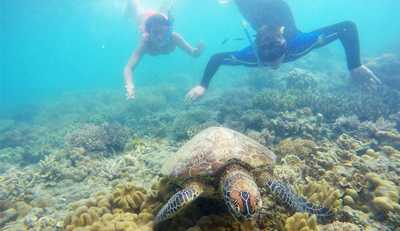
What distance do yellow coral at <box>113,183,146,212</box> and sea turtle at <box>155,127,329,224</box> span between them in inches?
21.4

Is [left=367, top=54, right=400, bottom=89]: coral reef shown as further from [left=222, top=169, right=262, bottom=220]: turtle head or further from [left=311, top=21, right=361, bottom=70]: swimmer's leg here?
[left=222, top=169, right=262, bottom=220]: turtle head

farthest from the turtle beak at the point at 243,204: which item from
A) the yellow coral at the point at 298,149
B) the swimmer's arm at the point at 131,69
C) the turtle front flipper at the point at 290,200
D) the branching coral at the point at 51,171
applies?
the swimmer's arm at the point at 131,69

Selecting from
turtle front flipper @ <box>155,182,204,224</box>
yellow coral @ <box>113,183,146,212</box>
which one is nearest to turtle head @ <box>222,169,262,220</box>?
turtle front flipper @ <box>155,182,204,224</box>

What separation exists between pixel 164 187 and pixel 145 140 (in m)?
4.77

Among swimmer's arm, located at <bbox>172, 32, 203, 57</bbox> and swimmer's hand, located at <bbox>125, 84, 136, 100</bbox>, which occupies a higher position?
swimmer's arm, located at <bbox>172, 32, 203, 57</bbox>

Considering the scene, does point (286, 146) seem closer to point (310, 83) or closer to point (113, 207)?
point (113, 207)

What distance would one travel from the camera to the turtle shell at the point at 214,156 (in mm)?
3395

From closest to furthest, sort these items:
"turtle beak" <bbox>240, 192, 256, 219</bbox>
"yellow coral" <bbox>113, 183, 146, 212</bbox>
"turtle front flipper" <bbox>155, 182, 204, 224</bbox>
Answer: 1. "turtle beak" <bbox>240, 192, 256, 219</bbox>
2. "turtle front flipper" <bbox>155, 182, 204, 224</bbox>
3. "yellow coral" <bbox>113, 183, 146, 212</bbox>

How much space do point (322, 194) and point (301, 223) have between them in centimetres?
107

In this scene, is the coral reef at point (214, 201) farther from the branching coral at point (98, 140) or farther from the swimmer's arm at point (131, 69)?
the swimmer's arm at point (131, 69)

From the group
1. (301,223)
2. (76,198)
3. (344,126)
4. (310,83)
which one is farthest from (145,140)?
(310,83)

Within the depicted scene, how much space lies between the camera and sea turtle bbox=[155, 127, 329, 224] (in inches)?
106

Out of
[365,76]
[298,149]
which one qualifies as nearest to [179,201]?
[298,149]

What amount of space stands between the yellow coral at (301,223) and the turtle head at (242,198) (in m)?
0.69
